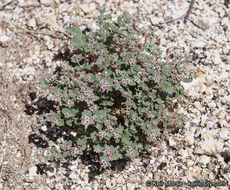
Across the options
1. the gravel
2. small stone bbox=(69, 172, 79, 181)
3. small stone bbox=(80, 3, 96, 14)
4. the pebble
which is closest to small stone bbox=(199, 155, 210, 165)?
the gravel

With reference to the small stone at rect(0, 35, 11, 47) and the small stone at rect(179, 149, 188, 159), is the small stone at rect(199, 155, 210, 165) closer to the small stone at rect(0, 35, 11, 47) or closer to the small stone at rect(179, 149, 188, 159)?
the small stone at rect(179, 149, 188, 159)

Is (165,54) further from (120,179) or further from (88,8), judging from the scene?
(120,179)

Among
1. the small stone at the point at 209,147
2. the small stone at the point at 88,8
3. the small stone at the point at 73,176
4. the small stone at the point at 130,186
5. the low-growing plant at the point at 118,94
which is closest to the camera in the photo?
the low-growing plant at the point at 118,94

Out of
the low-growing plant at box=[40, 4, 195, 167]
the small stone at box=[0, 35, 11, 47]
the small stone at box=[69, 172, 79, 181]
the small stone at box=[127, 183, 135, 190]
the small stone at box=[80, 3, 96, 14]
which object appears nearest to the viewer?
the low-growing plant at box=[40, 4, 195, 167]

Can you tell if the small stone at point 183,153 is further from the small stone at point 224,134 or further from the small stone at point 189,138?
the small stone at point 224,134

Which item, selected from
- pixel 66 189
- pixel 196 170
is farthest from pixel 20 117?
pixel 196 170

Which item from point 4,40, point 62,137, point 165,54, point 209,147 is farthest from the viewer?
point 4,40

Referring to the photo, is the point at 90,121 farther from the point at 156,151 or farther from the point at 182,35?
the point at 182,35

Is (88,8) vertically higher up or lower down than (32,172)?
higher up

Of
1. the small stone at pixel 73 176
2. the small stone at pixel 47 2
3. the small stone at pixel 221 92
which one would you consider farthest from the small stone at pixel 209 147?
the small stone at pixel 47 2

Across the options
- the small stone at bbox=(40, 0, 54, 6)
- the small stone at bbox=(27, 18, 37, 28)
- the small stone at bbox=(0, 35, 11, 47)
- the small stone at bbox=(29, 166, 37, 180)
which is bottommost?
the small stone at bbox=(29, 166, 37, 180)

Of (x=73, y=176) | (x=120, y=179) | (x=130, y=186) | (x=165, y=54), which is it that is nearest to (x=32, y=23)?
(x=165, y=54)
